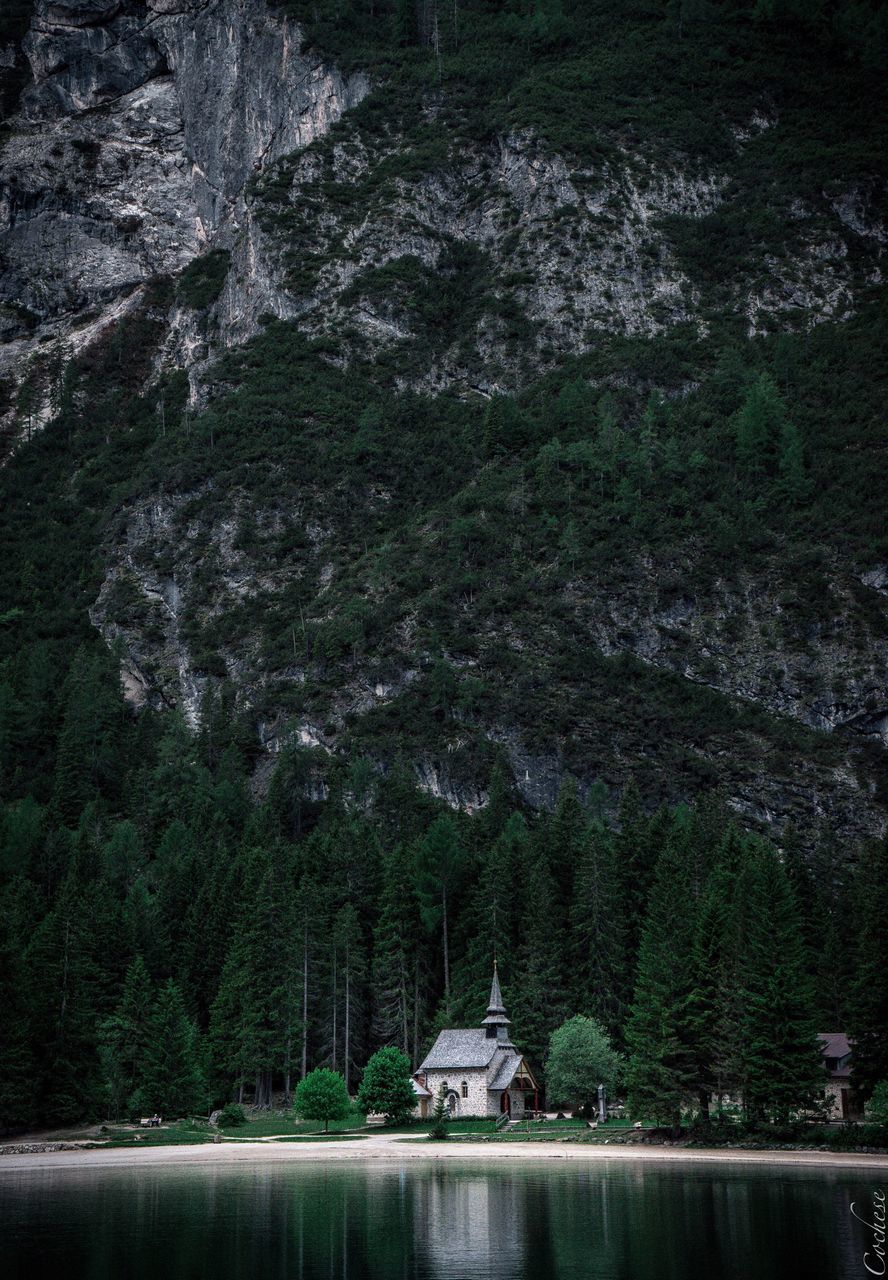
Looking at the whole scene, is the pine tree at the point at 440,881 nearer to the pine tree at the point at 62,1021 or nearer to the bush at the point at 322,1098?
the bush at the point at 322,1098

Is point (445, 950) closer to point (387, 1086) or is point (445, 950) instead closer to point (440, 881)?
point (440, 881)

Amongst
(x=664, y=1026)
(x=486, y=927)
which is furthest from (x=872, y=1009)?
(x=486, y=927)

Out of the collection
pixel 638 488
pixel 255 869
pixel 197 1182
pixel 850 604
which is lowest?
pixel 197 1182

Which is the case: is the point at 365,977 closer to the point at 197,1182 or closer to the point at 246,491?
the point at 197,1182

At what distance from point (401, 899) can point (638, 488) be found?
9148 centimetres

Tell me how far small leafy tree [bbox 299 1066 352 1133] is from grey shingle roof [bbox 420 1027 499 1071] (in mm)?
6971

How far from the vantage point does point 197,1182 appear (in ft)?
200

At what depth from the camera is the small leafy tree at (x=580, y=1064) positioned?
85062 millimetres

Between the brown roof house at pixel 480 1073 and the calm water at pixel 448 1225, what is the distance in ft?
83.7

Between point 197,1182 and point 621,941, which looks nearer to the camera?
point 197,1182

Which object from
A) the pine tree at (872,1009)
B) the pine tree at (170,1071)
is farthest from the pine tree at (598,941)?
the pine tree at (170,1071)

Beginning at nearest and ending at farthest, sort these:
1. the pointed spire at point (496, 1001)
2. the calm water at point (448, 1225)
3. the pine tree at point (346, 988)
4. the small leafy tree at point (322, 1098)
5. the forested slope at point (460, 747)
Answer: the calm water at point (448, 1225) < the small leafy tree at point (322, 1098) < the pointed spire at point (496, 1001) < the forested slope at point (460, 747) < the pine tree at point (346, 988)

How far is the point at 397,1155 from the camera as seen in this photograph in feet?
241

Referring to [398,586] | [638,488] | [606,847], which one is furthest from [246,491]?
[606,847]
